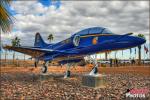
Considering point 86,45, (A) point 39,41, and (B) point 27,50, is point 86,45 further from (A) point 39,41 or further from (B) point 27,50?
(A) point 39,41

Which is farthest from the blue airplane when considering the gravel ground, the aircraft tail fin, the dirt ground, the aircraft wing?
the aircraft tail fin

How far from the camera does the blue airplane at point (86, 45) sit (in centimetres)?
1828

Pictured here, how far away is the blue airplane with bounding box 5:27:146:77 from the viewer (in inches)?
720

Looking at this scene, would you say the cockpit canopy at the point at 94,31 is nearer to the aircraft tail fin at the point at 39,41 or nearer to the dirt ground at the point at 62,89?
the dirt ground at the point at 62,89

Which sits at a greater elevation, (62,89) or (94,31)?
(94,31)

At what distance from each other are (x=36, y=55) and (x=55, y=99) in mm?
16233

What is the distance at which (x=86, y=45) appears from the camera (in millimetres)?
20969

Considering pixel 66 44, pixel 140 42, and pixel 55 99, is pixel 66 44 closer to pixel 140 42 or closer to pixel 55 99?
pixel 140 42

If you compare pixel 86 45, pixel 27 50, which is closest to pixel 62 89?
pixel 86 45

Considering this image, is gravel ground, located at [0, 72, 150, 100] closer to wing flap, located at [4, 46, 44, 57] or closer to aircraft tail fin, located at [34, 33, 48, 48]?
wing flap, located at [4, 46, 44, 57]

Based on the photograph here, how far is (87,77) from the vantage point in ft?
64.4

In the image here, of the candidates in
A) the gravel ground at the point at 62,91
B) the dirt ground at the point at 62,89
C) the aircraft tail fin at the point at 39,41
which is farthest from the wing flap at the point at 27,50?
the aircraft tail fin at the point at 39,41

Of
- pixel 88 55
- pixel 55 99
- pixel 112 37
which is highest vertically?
pixel 112 37

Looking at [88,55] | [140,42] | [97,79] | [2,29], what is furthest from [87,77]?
[2,29]
